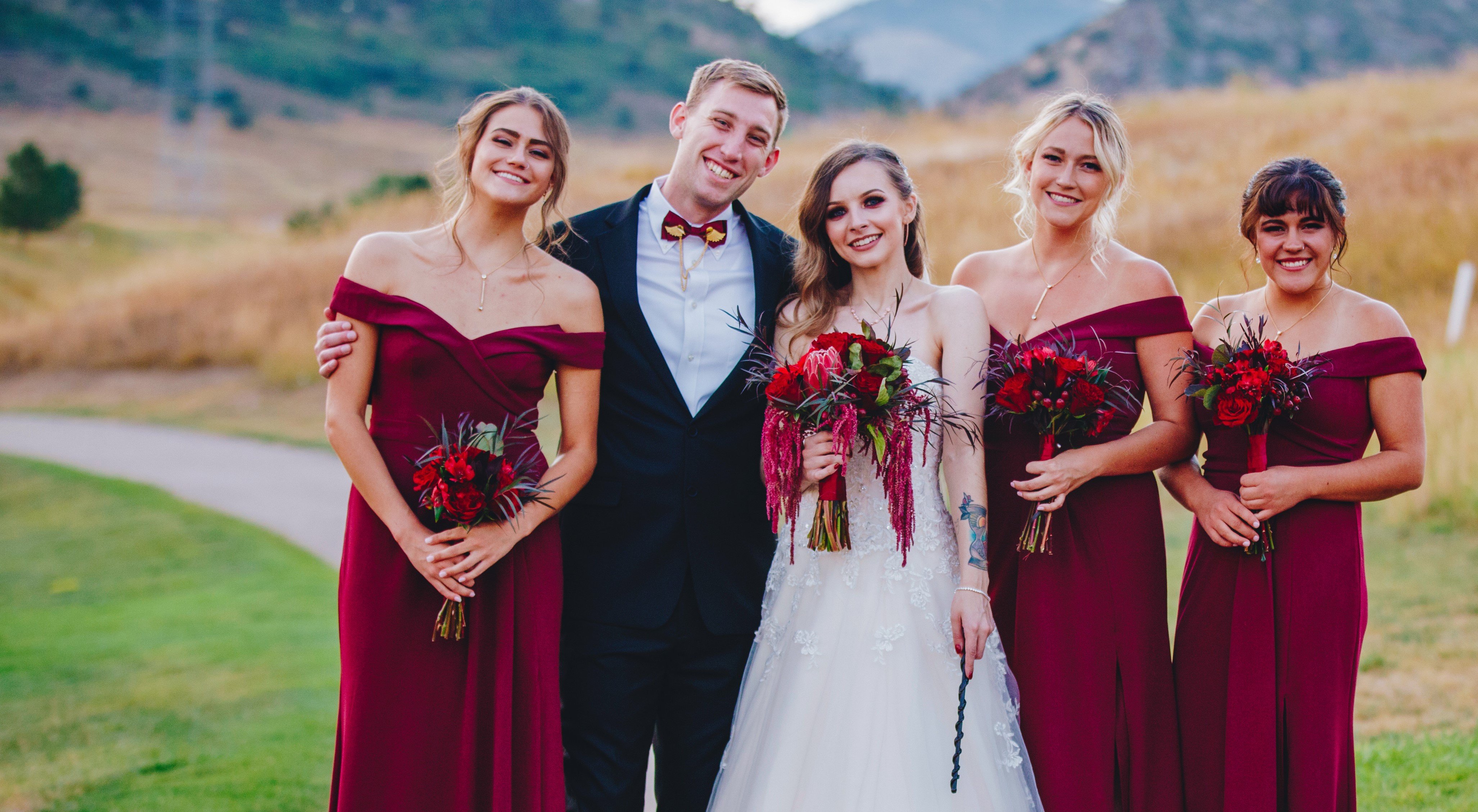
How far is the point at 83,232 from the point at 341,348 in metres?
40.1

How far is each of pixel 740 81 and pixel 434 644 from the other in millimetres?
2283

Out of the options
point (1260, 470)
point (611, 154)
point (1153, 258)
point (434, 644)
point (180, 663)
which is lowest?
point (180, 663)

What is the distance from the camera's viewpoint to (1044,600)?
12.3 feet

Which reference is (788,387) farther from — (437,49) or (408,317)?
(437,49)

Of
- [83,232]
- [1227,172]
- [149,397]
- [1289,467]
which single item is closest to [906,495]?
[1289,467]

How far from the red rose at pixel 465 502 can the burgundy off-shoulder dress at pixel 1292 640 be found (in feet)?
8.03

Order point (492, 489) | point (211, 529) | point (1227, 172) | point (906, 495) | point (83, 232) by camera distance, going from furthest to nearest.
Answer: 1. point (83, 232)
2. point (1227, 172)
3. point (211, 529)
4. point (906, 495)
5. point (492, 489)

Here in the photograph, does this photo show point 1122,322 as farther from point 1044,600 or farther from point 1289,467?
point 1044,600

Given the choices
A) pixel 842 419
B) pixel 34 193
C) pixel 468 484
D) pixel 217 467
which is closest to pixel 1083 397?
pixel 842 419

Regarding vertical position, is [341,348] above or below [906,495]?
above

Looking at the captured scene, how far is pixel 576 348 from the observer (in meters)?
3.70

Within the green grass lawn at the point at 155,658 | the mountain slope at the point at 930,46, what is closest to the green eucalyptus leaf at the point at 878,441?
the green grass lawn at the point at 155,658

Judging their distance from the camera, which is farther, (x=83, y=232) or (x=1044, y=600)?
(x=83, y=232)

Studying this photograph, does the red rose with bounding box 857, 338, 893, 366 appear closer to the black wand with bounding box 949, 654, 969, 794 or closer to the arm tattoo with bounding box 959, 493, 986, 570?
the arm tattoo with bounding box 959, 493, 986, 570
